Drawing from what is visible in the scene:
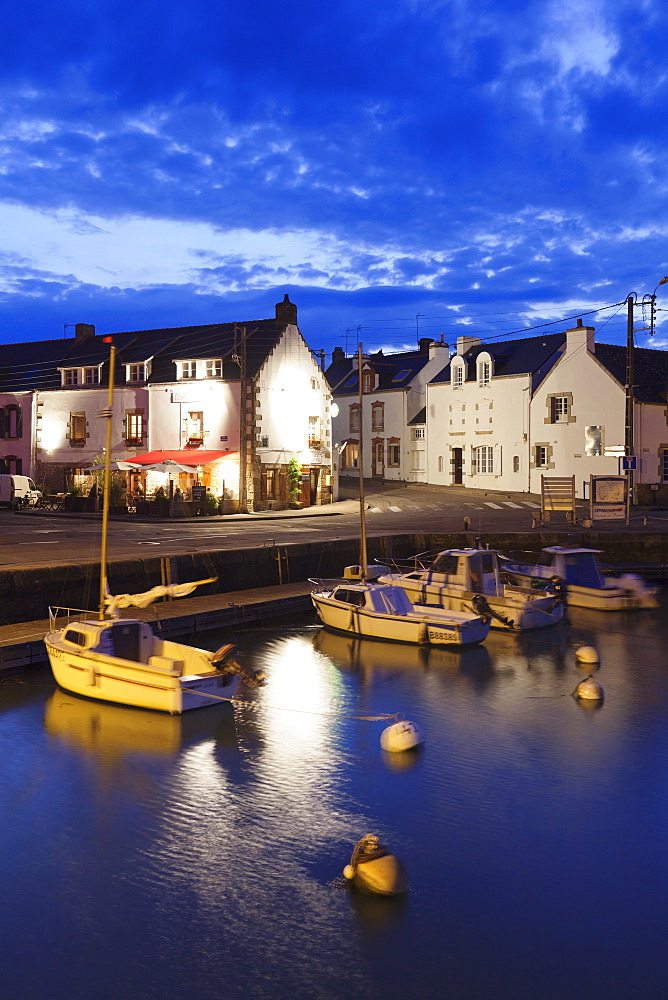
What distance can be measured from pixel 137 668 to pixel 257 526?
22.4 meters

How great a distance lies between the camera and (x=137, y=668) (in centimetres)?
1641

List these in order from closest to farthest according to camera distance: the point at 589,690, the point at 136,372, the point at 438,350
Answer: the point at 589,690 < the point at 136,372 < the point at 438,350

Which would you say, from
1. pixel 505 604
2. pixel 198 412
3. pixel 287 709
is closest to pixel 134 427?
pixel 198 412

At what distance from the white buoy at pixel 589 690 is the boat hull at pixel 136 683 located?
7107 millimetres

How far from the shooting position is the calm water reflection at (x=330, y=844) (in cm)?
864

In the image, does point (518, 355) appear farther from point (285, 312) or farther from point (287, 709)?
point (287, 709)

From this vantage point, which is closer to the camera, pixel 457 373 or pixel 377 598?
pixel 377 598

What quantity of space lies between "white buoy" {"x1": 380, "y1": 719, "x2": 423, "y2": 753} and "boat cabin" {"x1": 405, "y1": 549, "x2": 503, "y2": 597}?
10578 mm

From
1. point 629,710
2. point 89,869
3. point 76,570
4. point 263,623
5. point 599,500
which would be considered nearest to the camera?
point 89,869

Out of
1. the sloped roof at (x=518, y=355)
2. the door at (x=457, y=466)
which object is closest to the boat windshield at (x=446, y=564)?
the sloped roof at (x=518, y=355)

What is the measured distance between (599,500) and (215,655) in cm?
2437

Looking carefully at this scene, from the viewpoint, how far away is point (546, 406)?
55.7 metres

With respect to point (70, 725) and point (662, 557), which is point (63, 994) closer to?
A: point (70, 725)

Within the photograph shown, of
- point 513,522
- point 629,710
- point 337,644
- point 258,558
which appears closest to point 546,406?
point 513,522
